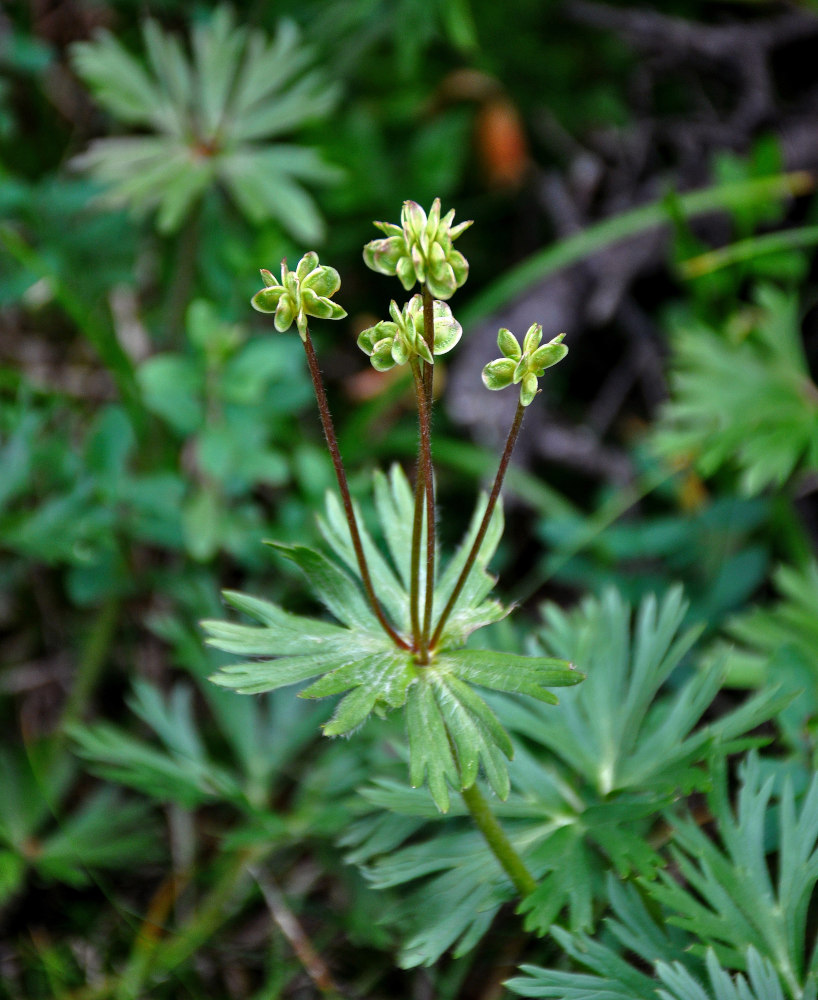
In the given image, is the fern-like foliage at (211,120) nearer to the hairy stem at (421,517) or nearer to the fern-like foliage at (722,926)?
the hairy stem at (421,517)

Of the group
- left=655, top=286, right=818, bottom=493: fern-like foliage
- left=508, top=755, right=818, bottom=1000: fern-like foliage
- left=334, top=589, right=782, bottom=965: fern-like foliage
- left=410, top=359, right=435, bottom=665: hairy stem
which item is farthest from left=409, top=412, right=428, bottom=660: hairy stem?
left=655, top=286, right=818, bottom=493: fern-like foliage

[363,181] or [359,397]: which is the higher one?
[363,181]

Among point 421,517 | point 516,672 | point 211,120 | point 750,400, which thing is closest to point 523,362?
point 421,517

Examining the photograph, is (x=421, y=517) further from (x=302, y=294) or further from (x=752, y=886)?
(x=752, y=886)

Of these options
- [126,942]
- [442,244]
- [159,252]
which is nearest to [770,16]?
[159,252]

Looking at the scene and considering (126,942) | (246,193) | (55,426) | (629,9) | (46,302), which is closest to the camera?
(126,942)

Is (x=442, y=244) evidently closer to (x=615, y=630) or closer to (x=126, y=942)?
(x=615, y=630)

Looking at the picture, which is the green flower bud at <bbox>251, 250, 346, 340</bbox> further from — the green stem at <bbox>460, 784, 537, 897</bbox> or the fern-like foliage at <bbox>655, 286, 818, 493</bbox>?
the fern-like foliage at <bbox>655, 286, 818, 493</bbox>

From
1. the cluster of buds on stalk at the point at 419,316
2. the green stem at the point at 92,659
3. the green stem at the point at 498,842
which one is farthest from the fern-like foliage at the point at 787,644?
the green stem at the point at 92,659
